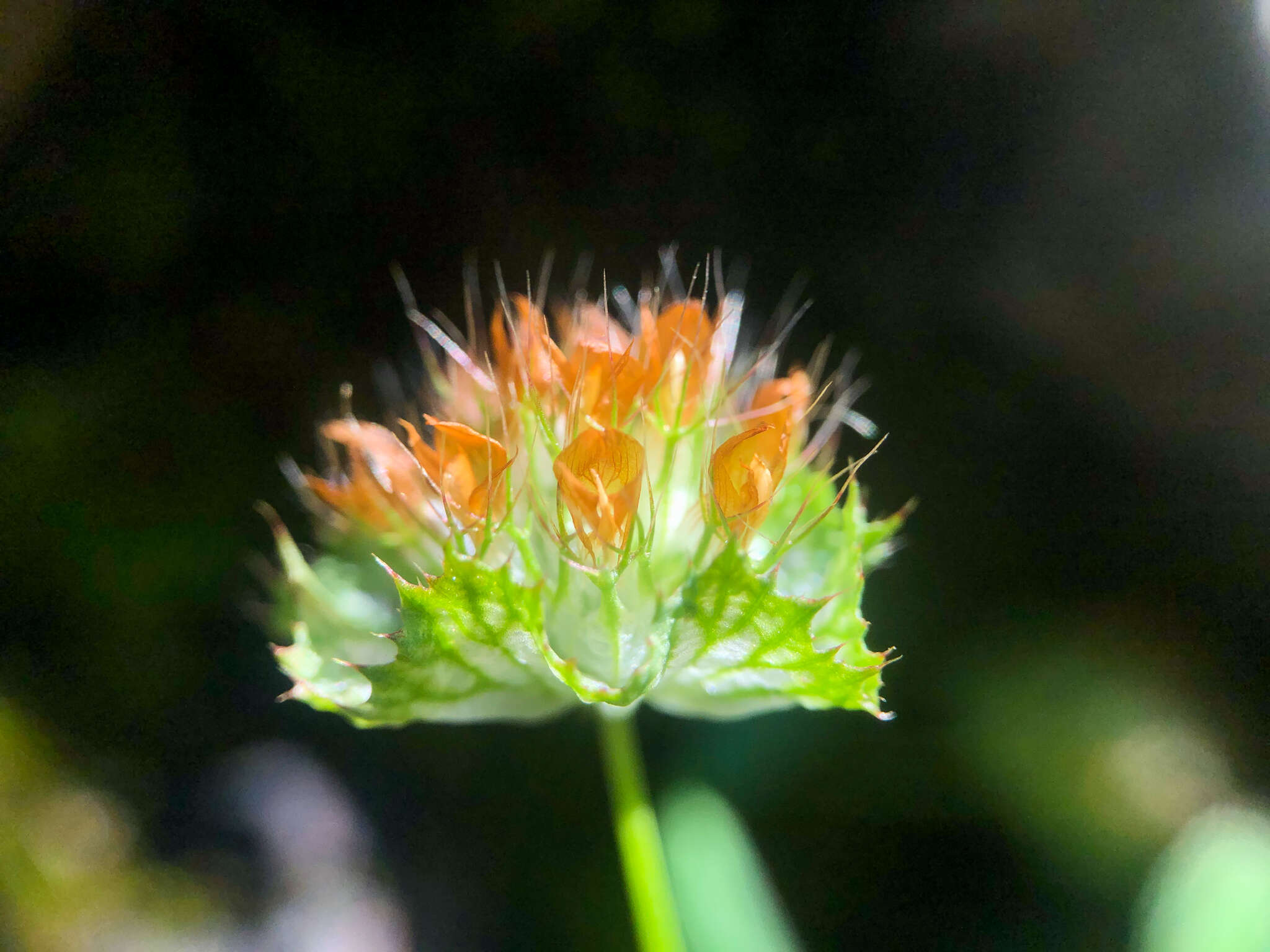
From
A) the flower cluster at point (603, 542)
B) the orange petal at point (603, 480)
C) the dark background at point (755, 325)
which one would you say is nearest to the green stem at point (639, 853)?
the flower cluster at point (603, 542)

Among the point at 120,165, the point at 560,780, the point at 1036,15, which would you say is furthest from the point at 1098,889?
the point at 120,165

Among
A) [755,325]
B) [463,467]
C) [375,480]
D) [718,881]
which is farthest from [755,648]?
[755,325]

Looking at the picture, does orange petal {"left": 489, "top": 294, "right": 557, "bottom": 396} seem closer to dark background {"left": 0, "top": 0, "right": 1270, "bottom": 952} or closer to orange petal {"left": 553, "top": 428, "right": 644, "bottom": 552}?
orange petal {"left": 553, "top": 428, "right": 644, "bottom": 552}

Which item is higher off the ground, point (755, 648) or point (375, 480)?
point (375, 480)

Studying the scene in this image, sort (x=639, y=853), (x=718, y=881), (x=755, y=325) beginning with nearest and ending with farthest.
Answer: (x=639, y=853)
(x=718, y=881)
(x=755, y=325)

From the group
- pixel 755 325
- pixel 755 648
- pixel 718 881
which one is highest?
pixel 755 325

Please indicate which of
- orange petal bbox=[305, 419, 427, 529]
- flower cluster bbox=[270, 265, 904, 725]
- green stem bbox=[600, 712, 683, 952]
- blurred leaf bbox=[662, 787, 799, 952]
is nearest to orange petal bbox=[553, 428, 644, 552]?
flower cluster bbox=[270, 265, 904, 725]

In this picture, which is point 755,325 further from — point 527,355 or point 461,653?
point 461,653

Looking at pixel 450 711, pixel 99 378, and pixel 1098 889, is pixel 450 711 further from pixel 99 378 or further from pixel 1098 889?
pixel 1098 889
